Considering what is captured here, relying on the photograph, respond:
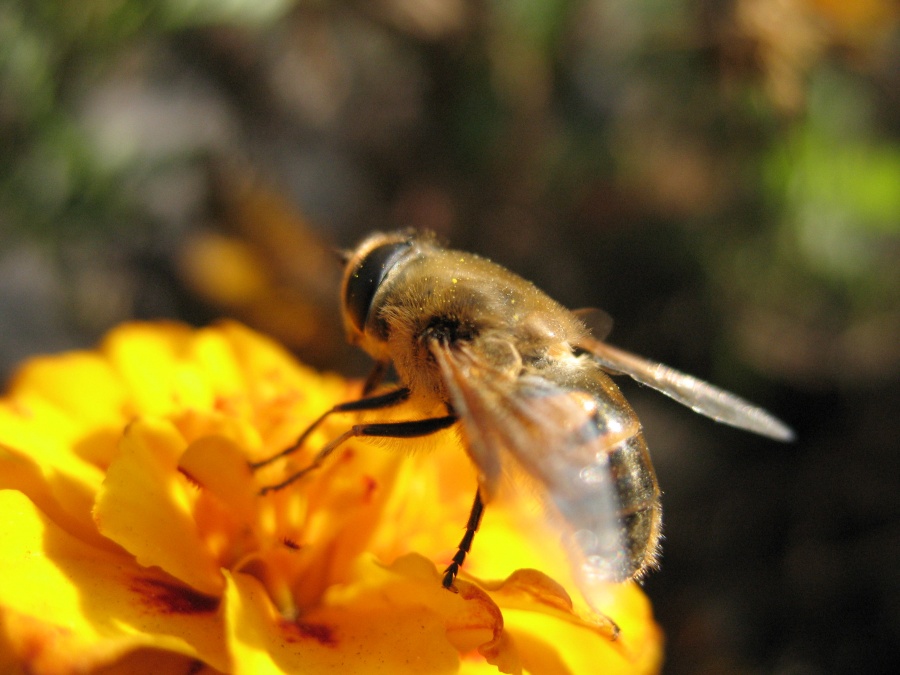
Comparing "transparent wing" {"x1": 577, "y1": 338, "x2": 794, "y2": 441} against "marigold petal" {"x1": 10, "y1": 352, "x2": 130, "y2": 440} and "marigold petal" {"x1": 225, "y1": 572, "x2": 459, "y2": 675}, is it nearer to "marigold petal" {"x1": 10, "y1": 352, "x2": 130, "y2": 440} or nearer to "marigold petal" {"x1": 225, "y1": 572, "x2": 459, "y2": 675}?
"marigold petal" {"x1": 225, "y1": 572, "x2": 459, "y2": 675}

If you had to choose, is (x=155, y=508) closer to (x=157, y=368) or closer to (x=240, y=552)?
(x=240, y=552)

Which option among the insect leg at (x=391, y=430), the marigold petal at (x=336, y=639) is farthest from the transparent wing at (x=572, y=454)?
the marigold petal at (x=336, y=639)

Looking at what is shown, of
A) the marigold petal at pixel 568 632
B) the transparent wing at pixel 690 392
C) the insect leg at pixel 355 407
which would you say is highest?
the transparent wing at pixel 690 392

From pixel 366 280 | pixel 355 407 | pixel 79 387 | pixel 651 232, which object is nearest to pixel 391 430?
pixel 355 407

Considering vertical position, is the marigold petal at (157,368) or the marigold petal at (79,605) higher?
the marigold petal at (157,368)

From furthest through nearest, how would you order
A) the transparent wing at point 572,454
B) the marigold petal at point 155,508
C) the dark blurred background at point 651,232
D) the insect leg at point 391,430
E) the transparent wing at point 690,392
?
the dark blurred background at point 651,232, the transparent wing at point 690,392, the insect leg at point 391,430, the marigold petal at point 155,508, the transparent wing at point 572,454

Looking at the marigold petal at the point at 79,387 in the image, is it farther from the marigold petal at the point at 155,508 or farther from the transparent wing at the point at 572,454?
the transparent wing at the point at 572,454

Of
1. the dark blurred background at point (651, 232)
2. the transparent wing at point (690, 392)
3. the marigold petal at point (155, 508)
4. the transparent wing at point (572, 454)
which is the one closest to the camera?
the transparent wing at point (572, 454)

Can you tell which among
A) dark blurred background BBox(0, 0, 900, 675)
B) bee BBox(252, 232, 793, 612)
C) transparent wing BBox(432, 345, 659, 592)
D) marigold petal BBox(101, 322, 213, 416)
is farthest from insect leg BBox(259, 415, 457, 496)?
dark blurred background BBox(0, 0, 900, 675)
